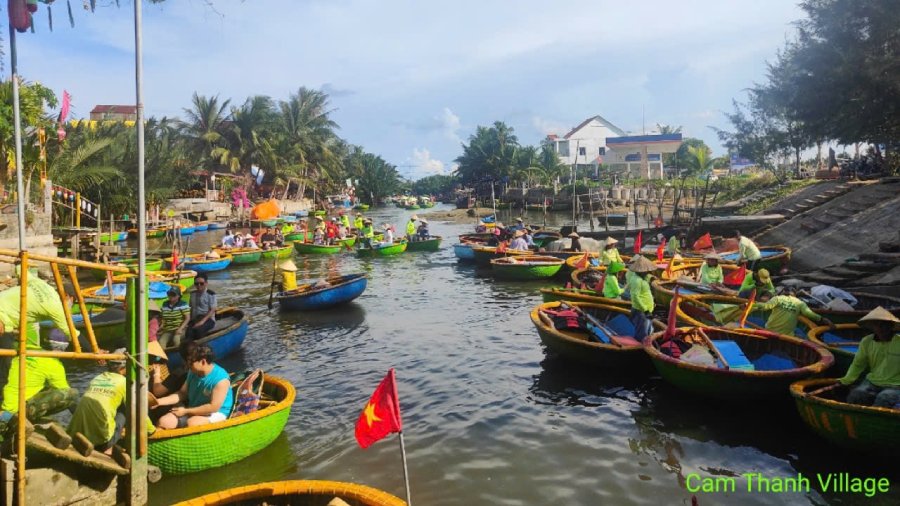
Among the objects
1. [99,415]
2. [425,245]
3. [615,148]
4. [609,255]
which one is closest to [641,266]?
[609,255]

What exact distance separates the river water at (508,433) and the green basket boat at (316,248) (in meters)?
15.7

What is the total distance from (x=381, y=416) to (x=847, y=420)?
5.11 metres

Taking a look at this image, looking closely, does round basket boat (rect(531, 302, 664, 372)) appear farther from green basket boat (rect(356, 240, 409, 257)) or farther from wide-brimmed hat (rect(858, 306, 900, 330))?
green basket boat (rect(356, 240, 409, 257))

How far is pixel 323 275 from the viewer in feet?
78.2

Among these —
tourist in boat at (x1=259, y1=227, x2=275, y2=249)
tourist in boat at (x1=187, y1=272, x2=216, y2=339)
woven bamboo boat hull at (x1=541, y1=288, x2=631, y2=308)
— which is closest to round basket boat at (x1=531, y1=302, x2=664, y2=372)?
woven bamboo boat hull at (x1=541, y1=288, x2=631, y2=308)

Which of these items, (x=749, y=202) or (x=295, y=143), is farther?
(x=295, y=143)

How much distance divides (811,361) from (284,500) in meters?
7.41

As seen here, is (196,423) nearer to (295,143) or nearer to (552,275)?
(552,275)

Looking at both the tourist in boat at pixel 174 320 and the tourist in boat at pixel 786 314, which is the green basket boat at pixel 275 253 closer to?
the tourist in boat at pixel 174 320

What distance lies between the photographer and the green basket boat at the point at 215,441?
21.9 feet

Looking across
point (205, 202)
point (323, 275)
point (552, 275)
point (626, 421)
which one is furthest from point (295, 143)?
point (626, 421)

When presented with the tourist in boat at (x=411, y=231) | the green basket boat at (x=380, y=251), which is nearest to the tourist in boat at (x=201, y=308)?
the green basket boat at (x=380, y=251)

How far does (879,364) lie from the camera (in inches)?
277

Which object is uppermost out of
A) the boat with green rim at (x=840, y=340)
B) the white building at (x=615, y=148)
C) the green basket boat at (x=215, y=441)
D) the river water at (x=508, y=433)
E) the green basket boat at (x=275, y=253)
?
the white building at (x=615, y=148)
